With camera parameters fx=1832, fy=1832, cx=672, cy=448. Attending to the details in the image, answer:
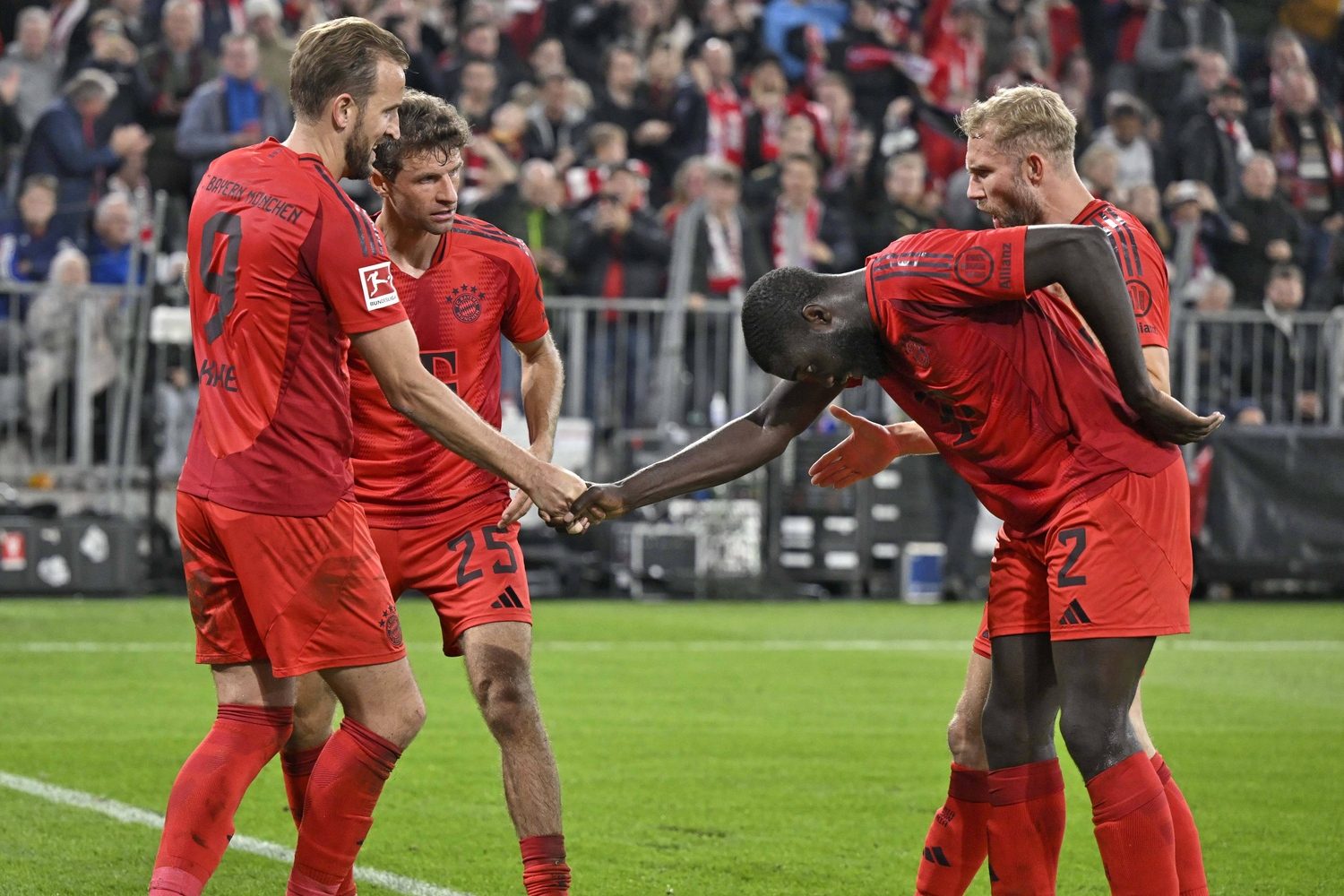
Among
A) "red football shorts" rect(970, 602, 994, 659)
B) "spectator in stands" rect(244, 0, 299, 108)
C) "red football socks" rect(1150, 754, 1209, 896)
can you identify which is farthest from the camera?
"spectator in stands" rect(244, 0, 299, 108)

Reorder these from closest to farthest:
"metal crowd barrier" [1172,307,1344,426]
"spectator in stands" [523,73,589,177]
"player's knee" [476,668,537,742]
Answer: "player's knee" [476,668,537,742] < "metal crowd barrier" [1172,307,1344,426] < "spectator in stands" [523,73,589,177]

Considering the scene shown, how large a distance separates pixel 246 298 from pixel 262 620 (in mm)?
837

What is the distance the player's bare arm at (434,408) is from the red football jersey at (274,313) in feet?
0.21

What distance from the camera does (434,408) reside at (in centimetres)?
493

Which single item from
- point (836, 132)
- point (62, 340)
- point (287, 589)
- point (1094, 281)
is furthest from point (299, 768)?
point (836, 132)

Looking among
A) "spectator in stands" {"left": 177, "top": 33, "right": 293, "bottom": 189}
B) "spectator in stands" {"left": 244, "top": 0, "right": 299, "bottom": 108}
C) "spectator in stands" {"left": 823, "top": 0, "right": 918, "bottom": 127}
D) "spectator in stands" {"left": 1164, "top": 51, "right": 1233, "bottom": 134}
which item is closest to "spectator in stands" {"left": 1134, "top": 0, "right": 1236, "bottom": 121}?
"spectator in stands" {"left": 1164, "top": 51, "right": 1233, "bottom": 134}

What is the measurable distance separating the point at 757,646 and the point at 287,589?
8711mm

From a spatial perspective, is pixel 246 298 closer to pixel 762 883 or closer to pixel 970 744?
pixel 970 744

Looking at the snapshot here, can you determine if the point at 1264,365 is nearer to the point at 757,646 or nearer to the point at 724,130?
the point at 724,130

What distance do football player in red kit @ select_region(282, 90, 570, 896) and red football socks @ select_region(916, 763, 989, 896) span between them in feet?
3.74

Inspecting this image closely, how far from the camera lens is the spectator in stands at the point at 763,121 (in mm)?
18938

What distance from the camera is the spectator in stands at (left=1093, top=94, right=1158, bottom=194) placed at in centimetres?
1898

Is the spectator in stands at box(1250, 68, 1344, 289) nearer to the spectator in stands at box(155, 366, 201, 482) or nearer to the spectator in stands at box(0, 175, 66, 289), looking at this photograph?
the spectator in stands at box(155, 366, 201, 482)

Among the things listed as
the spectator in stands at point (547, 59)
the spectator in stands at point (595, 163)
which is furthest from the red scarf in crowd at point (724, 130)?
the spectator in stands at point (547, 59)
